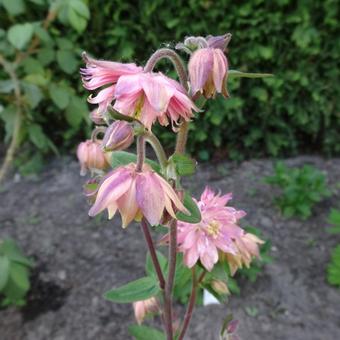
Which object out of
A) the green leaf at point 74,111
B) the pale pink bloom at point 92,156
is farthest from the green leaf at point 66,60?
the pale pink bloom at point 92,156

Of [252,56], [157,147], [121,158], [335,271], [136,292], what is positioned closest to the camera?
[157,147]

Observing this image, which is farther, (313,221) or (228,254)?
(313,221)

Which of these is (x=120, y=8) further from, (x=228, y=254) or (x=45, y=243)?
(x=228, y=254)

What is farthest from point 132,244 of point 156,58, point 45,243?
point 156,58

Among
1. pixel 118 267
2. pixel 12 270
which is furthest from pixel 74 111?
pixel 12 270

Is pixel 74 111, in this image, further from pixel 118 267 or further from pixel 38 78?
pixel 118 267

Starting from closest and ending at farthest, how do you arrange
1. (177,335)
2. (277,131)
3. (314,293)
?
1. (177,335)
2. (314,293)
3. (277,131)
